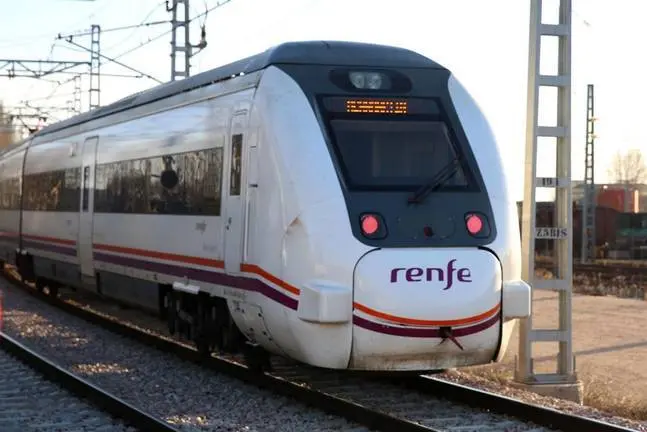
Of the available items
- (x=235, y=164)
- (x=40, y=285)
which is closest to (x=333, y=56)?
(x=235, y=164)

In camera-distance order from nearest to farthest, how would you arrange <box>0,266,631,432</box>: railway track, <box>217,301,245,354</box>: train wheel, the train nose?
<box>0,266,631,432</box>: railway track
the train nose
<box>217,301,245,354</box>: train wheel

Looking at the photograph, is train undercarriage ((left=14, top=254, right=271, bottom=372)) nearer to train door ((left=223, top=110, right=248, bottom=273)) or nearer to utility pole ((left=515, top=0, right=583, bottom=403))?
train door ((left=223, top=110, right=248, bottom=273))

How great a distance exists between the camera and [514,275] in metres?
8.66

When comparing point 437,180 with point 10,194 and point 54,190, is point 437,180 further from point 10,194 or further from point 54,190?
point 10,194

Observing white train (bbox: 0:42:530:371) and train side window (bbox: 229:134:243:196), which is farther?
train side window (bbox: 229:134:243:196)

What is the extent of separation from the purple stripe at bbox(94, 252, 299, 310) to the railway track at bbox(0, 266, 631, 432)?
0.97m

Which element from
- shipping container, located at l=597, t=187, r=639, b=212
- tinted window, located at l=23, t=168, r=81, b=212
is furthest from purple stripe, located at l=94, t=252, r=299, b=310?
shipping container, located at l=597, t=187, r=639, b=212

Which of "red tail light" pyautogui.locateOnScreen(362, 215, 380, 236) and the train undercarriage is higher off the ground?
"red tail light" pyautogui.locateOnScreen(362, 215, 380, 236)

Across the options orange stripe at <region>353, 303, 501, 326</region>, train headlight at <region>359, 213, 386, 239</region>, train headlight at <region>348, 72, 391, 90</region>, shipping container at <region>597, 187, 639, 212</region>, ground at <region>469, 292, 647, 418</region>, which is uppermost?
shipping container at <region>597, 187, 639, 212</region>

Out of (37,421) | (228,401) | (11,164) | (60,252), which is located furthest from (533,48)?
(11,164)

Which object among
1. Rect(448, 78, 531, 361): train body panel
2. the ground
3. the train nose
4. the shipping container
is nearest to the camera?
the train nose

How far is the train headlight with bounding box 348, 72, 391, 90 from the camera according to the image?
9148mm

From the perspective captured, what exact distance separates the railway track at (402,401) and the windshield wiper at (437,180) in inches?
70.4

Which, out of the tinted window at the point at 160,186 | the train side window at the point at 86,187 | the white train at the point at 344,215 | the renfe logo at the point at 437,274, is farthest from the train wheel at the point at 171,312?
the renfe logo at the point at 437,274
